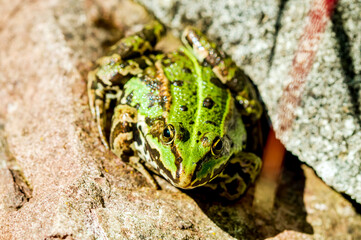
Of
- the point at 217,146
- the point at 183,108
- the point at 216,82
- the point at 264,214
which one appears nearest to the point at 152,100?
the point at 183,108

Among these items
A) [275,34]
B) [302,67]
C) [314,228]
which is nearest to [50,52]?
[275,34]

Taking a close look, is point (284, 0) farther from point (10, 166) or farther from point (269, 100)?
point (10, 166)

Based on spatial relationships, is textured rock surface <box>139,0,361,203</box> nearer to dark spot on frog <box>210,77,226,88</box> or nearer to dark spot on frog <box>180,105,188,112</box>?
dark spot on frog <box>210,77,226,88</box>

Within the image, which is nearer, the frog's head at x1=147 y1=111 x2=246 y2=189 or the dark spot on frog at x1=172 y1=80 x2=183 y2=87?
the frog's head at x1=147 y1=111 x2=246 y2=189

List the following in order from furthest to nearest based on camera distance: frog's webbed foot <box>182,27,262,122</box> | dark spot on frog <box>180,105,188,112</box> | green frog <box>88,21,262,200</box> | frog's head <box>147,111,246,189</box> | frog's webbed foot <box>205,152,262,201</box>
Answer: frog's webbed foot <box>182,27,262,122</box>
frog's webbed foot <box>205,152,262,201</box>
dark spot on frog <box>180,105,188,112</box>
green frog <box>88,21,262,200</box>
frog's head <box>147,111,246,189</box>

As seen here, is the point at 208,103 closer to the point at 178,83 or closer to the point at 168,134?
the point at 178,83

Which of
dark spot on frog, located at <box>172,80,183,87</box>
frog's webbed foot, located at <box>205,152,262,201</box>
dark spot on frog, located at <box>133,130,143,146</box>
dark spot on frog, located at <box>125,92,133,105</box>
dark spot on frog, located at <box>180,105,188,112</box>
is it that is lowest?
frog's webbed foot, located at <box>205,152,262,201</box>

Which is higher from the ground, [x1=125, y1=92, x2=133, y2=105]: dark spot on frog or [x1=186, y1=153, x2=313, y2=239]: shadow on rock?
[x1=125, y1=92, x2=133, y2=105]: dark spot on frog

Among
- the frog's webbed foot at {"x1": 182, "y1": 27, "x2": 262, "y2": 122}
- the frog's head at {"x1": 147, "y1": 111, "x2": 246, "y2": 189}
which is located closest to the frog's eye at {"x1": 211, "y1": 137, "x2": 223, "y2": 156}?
the frog's head at {"x1": 147, "y1": 111, "x2": 246, "y2": 189}
